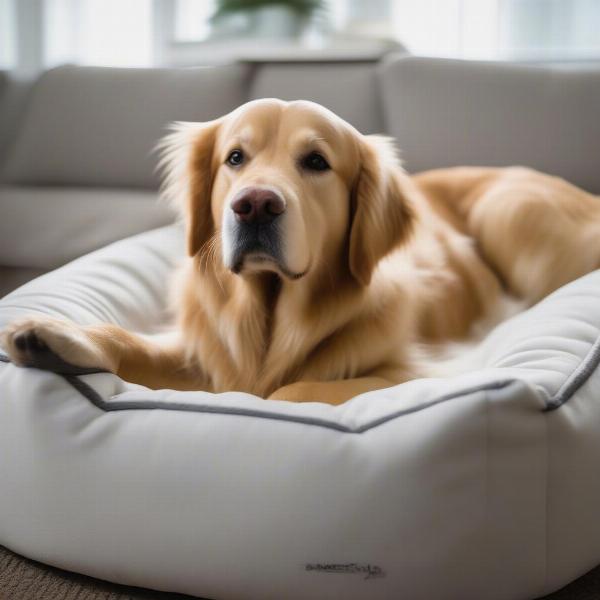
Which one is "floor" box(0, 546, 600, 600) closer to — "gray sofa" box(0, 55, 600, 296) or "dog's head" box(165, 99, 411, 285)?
"dog's head" box(165, 99, 411, 285)

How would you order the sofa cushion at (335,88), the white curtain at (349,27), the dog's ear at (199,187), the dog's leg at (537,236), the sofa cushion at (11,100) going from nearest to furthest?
the dog's ear at (199,187), the dog's leg at (537,236), the sofa cushion at (335,88), the white curtain at (349,27), the sofa cushion at (11,100)

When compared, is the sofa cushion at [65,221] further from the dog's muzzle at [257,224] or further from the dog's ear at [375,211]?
the dog's muzzle at [257,224]

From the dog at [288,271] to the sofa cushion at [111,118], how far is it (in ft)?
3.85

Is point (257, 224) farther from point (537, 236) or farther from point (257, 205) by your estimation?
point (537, 236)

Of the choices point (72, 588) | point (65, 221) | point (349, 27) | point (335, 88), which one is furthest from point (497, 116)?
point (72, 588)

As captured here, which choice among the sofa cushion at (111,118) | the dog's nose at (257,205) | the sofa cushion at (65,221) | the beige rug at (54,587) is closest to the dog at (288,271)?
the dog's nose at (257,205)

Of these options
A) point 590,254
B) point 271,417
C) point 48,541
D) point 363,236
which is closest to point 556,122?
point 590,254

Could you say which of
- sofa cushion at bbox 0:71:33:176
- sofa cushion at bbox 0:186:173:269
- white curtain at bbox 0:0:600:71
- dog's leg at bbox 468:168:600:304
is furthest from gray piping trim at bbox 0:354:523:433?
sofa cushion at bbox 0:71:33:176

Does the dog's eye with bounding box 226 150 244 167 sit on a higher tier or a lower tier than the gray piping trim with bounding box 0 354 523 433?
higher

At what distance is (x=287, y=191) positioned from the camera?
4.75 feet

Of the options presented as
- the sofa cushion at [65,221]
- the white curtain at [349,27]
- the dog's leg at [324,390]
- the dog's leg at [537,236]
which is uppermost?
the white curtain at [349,27]

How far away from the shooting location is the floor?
1.21m

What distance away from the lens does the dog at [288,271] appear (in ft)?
4.84

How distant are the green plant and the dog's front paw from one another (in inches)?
95.5
